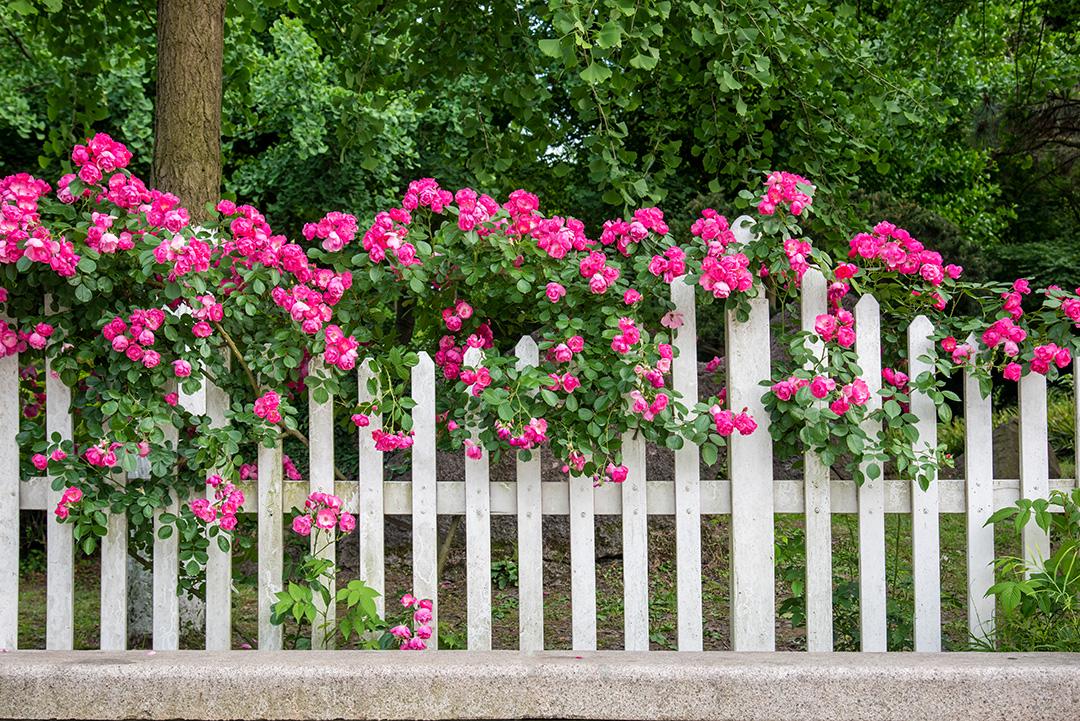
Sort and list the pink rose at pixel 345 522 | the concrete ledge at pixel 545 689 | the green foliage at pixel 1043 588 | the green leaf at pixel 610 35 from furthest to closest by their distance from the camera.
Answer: the green leaf at pixel 610 35
the pink rose at pixel 345 522
the green foliage at pixel 1043 588
the concrete ledge at pixel 545 689

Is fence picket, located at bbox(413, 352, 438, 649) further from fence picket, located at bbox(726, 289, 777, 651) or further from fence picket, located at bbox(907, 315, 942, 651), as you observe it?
fence picket, located at bbox(907, 315, 942, 651)

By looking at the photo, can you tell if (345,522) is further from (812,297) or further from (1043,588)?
(1043,588)

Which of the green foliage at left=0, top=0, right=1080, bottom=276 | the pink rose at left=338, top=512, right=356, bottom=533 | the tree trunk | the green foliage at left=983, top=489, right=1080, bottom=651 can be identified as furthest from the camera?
the green foliage at left=0, top=0, right=1080, bottom=276

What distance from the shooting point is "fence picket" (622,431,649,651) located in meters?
3.16

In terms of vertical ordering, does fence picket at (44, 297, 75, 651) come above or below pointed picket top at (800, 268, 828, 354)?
below

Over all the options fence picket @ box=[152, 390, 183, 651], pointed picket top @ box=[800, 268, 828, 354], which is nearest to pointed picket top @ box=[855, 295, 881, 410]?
pointed picket top @ box=[800, 268, 828, 354]

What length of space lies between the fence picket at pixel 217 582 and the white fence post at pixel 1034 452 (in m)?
2.42

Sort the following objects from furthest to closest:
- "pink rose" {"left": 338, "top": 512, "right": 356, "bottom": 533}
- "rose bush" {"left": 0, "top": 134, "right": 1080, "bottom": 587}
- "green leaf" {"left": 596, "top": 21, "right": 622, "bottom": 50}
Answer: "green leaf" {"left": 596, "top": 21, "right": 622, "bottom": 50}
"pink rose" {"left": 338, "top": 512, "right": 356, "bottom": 533}
"rose bush" {"left": 0, "top": 134, "right": 1080, "bottom": 587}

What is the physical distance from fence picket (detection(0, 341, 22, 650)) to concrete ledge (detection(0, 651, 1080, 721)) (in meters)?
0.92

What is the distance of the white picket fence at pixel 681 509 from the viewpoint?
10.4ft

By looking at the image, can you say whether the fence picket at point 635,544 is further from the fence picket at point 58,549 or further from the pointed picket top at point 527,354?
the fence picket at point 58,549

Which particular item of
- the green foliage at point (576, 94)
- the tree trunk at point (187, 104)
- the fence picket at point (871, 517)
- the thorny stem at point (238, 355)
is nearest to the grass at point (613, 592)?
the fence picket at point (871, 517)

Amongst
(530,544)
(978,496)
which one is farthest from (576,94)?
(978,496)

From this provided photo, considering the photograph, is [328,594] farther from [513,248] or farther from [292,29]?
[292,29]
